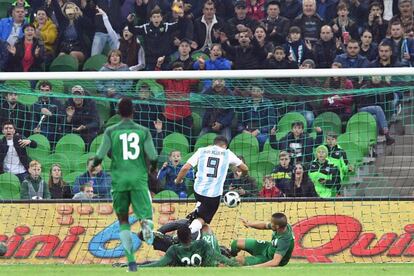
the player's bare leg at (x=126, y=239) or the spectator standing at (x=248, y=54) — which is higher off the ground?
the spectator standing at (x=248, y=54)

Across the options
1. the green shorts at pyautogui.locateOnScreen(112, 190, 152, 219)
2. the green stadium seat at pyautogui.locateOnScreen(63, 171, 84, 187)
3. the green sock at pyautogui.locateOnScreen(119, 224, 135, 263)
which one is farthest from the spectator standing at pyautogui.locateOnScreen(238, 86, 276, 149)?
the green sock at pyautogui.locateOnScreen(119, 224, 135, 263)

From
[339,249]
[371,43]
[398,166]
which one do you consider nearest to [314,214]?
[339,249]

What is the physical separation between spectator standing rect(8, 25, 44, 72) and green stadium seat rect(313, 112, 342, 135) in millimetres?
5668

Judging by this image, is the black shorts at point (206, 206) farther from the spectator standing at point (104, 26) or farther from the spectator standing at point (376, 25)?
the spectator standing at point (104, 26)

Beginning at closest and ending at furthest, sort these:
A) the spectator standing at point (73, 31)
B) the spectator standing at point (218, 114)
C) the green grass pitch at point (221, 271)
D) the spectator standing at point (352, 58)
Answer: the green grass pitch at point (221, 271), the spectator standing at point (218, 114), the spectator standing at point (352, 58), the spectator standing at point (73, 31)

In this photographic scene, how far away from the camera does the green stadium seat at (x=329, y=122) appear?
62.8 feet

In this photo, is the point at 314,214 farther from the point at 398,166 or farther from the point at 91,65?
the point at 91,65

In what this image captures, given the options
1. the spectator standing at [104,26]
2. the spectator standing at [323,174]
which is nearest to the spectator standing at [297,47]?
the spectator standing at [323,174]

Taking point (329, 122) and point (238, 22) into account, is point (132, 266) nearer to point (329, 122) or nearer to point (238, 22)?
point (329, 122)

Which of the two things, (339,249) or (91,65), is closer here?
(339,249)

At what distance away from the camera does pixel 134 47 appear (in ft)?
71.3

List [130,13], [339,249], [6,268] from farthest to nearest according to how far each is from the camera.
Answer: [130,13], [339,249], [6,268]

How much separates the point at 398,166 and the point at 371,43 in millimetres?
2729

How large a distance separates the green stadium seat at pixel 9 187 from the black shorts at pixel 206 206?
3.27 meters
